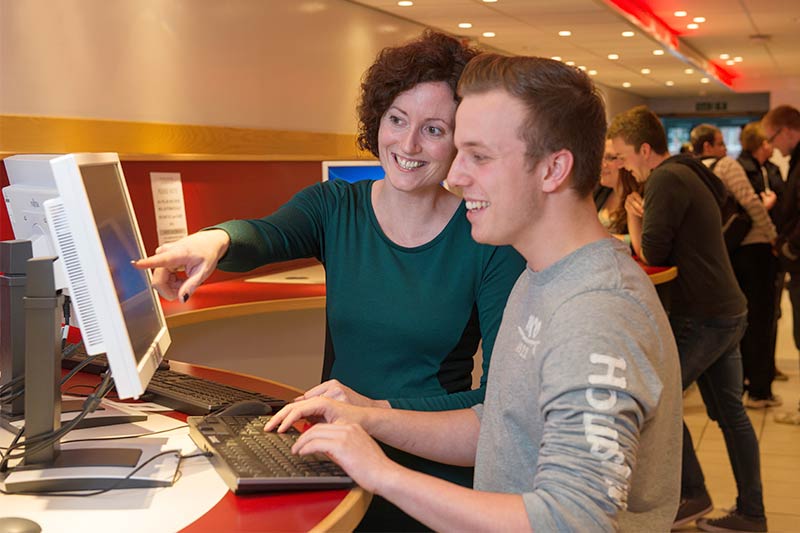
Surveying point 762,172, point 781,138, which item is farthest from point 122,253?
point 762,172

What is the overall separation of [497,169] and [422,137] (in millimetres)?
634

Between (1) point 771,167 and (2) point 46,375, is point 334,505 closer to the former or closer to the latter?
(2) point 46,375

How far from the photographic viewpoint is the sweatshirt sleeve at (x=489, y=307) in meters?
1.92

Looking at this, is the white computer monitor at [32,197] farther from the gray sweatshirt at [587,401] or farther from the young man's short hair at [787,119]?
the young man's short hair at [787,119]

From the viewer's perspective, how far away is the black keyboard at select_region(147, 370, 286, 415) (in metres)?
2.03

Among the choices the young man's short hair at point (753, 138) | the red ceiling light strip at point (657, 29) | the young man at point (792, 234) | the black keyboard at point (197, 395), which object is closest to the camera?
the black keyboard at point (197, 395)

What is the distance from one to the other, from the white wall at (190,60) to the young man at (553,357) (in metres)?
2.90

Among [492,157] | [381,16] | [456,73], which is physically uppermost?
[381,16]

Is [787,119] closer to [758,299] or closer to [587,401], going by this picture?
[758,299]

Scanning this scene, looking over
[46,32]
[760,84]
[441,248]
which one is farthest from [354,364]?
[760,84]

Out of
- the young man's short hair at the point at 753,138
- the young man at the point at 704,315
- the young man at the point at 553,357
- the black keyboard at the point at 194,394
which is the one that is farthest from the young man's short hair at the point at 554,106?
the young man's short hair at the point at 753,138

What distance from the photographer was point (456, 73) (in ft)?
6.75

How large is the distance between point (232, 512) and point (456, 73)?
107 centimetres

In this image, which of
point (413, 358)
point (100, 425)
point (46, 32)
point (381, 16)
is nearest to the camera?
point (100, 425)
